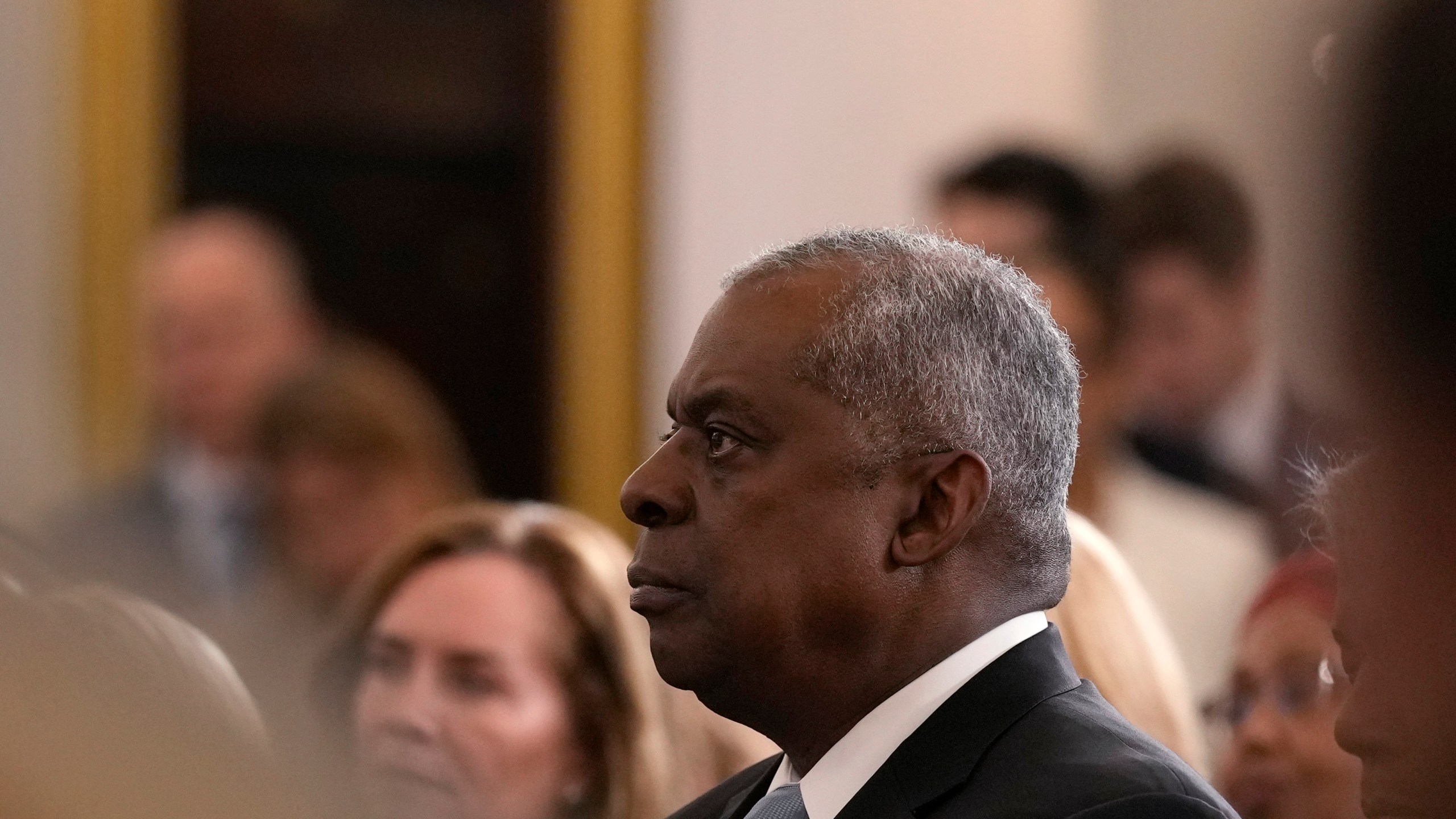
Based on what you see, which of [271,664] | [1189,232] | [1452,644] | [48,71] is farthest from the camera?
[48,71]

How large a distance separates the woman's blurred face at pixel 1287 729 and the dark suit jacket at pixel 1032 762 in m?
0.86

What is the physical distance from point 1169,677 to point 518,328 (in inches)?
153

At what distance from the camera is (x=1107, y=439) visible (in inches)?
151

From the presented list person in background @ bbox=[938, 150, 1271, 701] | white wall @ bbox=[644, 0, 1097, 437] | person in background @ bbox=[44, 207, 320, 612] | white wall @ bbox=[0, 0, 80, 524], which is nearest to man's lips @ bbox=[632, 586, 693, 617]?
person in background @ bbox=[938, 150, 1271, 701]

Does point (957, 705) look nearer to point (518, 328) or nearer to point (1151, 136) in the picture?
point (1151, 136)

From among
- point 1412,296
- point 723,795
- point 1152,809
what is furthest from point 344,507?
point 1412,296

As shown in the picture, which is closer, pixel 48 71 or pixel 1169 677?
pixel 1169 677

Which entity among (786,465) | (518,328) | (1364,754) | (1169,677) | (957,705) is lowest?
(518,328)

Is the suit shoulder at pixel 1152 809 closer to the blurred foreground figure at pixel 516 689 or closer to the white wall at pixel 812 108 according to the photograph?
the blurred foreground figure at pixel 516 689

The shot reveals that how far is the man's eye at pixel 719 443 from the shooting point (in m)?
Answer: 1.50

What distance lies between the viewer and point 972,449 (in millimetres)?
1472

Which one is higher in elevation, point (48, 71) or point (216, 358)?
point (48, 71)

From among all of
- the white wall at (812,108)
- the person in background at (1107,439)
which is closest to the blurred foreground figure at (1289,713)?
the person in background at (1107,439)

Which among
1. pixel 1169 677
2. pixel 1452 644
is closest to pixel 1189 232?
pixel 1169 677
